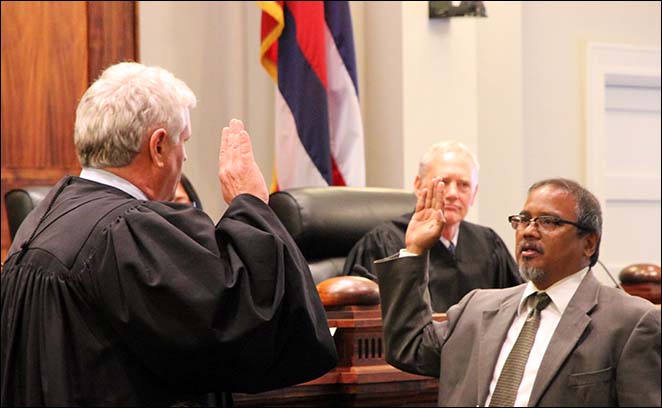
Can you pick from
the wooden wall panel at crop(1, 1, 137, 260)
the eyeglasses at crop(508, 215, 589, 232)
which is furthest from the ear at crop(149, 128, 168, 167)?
the wooden wall panel at crop(1, 1, 137, 260)

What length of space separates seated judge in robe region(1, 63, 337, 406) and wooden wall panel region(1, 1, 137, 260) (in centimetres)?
291

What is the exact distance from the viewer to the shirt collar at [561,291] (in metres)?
2.76

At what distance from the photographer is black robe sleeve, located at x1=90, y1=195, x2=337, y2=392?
108 inches

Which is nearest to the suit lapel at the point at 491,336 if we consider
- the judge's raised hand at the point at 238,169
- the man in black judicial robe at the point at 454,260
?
the judge's raised hand at the point at 238,169

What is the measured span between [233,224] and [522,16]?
5.10 m

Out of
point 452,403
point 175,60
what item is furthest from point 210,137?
point 452,403

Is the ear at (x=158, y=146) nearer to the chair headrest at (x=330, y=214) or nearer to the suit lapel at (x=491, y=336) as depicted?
the suit lapel at (x=491, y=336)

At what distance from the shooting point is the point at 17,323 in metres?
2.85

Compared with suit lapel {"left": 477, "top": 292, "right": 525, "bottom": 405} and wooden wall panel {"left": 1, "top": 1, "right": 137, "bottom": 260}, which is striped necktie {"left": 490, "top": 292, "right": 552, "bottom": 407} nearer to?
suit lapel {"left": 477, "top": 292, "right": 525, "bottom": 405}

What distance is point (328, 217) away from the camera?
4.88 metres

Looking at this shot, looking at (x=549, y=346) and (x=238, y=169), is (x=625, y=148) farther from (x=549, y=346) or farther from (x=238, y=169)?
(x=549, y=346)

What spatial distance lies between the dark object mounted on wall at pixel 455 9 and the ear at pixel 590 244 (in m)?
→ 3.71

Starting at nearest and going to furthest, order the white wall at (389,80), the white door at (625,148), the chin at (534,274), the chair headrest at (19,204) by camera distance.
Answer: the chin at (534,274)
the chair headrest at (19,204)
the white wall at (389,80)
the white door at (625,148)

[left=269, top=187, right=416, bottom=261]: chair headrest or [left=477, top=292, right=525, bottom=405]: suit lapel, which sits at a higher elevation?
[left=269, top=187, right=416, bottom=261]: chair headrest
